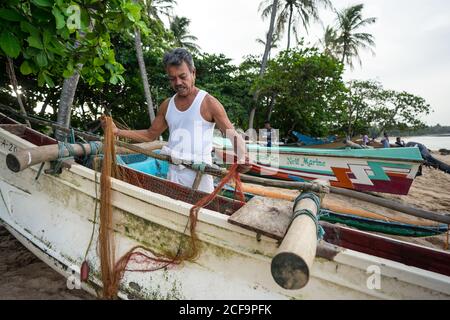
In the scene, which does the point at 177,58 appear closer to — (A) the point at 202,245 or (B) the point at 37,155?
(B) the point at 37,155

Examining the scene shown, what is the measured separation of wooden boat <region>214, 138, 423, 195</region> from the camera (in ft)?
18.6

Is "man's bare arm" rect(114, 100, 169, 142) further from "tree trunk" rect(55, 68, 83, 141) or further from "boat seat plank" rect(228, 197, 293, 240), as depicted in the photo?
"tree trunk" rect(55, 68, 83, 141)

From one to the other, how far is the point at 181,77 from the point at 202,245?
1356 millimetres

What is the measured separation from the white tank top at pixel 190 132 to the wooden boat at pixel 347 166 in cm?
Result: 252

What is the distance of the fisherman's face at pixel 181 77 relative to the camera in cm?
230

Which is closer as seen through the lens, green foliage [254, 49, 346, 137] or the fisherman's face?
the fisherman's face

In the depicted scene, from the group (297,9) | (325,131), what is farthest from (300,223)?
(297,9)

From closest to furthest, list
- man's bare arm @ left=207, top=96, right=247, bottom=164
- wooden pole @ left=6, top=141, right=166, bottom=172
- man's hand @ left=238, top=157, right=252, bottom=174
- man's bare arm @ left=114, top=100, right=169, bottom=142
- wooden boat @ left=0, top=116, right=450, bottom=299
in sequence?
1. wooden boat @ left=0, top=116, right=450, bottom=299
2. wooden pole @ left=6, top=141, right=166, bottom=172
3. man's hand @ left=238, top=157, right=252, bottom=174
4. man's bare arm @ left=207, top=96, right=247, bottom=164
5. man's bare arm @ left=114, top=100, right=169, bottom=142

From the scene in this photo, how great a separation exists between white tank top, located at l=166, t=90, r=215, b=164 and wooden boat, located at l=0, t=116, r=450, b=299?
0.32 metres

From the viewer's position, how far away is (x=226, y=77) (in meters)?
15.4

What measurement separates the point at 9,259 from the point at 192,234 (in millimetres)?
2285

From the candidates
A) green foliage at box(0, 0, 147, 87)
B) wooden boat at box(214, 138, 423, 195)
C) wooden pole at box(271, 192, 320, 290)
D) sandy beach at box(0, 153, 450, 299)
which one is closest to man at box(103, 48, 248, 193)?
green foliage at box(0, 0, 147, 87)

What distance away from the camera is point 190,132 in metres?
2.42
